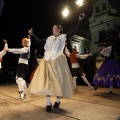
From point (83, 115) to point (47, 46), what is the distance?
1.56 meters

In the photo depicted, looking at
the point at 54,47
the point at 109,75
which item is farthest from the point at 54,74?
the point at 109,75

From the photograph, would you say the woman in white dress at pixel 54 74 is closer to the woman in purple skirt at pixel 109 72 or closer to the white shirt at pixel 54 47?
the white shirt at pixel 54 47

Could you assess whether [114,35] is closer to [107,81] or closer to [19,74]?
[107,81]

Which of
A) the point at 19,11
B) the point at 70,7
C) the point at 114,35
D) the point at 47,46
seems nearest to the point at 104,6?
the point at 114,35

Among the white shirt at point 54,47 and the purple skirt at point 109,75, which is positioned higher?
the white shirt at point 54,47

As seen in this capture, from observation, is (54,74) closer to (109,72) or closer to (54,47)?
(54,47)

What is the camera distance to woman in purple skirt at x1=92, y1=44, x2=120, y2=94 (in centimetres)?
646

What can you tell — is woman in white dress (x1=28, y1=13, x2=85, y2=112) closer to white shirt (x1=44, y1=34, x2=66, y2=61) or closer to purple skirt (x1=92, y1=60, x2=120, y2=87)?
white shirt (x1=44, y1=34, x2=66, y2=61)

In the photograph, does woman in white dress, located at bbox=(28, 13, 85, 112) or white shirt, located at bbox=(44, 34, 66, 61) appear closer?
woman in white dress, located at bbox=(28, 13, 85, 112)

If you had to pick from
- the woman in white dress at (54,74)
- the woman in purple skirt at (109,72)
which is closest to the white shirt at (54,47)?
the woman in white dress at (54,74)

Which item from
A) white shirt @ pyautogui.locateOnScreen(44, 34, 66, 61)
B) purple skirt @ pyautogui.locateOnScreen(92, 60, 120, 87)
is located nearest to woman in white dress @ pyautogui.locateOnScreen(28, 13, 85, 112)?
white shirt @ pyautogui.locateOnScreen(44, 34, 66, 61)

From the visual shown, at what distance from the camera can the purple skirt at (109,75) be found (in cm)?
645

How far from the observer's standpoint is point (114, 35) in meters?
21.8

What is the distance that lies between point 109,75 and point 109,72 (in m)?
0.10
